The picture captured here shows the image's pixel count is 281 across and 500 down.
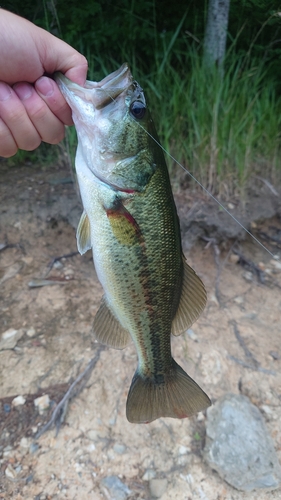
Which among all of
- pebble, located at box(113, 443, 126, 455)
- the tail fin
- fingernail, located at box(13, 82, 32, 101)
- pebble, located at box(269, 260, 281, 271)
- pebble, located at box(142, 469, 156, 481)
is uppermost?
fingernail, located at box(13, 82, 32, 101)

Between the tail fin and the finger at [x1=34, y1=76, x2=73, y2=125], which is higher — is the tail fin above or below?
below

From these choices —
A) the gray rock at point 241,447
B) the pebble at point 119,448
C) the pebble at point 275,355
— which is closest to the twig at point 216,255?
the pebble at point 275,355

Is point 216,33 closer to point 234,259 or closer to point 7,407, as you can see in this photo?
point 234,259

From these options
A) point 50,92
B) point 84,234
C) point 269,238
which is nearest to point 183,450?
point 84,234

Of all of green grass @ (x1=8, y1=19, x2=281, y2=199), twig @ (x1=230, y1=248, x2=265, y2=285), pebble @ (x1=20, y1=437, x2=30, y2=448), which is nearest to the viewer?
pebble @ (x1=20, y1=437, x2=30, y2=448)

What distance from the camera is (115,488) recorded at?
169cm

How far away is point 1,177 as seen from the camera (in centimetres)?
333

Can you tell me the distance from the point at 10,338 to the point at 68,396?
21.1 inches

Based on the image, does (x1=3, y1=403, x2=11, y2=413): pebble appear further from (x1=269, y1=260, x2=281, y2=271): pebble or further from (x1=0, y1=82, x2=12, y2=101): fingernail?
(x1=269, y1=260, x2=281, y2=271): pebble

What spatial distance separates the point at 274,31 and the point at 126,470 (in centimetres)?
369

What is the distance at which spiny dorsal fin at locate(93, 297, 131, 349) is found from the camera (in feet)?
4.55

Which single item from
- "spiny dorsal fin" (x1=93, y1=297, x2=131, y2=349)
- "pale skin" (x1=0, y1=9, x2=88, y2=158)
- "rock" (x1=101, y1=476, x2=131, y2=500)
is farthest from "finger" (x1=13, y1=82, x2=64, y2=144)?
"rock" (x1=101, y1=476, x2=131, y2=500)

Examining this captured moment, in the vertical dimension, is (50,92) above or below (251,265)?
above

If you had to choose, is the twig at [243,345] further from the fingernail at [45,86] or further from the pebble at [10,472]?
the fingernail at [45,86]
